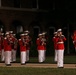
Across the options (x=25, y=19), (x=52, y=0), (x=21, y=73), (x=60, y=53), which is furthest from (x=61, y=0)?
(x=21, y=73)

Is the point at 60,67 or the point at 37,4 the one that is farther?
the point at 37,4

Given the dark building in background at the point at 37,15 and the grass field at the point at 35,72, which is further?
the dark building in background at the point at 37,15

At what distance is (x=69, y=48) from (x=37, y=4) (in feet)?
26.1

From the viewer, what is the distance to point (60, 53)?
22.1 metres

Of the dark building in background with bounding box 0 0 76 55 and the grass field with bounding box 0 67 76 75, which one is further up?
the dark building in background with bounding box 0 0 76 55

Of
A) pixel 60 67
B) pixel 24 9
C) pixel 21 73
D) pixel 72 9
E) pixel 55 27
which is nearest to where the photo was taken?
pixel 21 73

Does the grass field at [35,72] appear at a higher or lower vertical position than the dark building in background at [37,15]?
lower

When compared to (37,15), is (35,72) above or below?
below

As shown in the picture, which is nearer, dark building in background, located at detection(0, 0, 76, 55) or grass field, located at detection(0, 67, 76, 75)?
grass field, located at detection(0, 67, 76, 75)

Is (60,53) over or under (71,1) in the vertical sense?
under

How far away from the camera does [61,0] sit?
4975cm

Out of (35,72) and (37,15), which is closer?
(35,72)

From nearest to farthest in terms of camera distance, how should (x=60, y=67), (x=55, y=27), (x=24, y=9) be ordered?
(x=60, y=67) → (x=24, y=9) → (x=55, y=27)

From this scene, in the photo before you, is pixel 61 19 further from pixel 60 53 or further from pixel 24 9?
pixel 60 53
